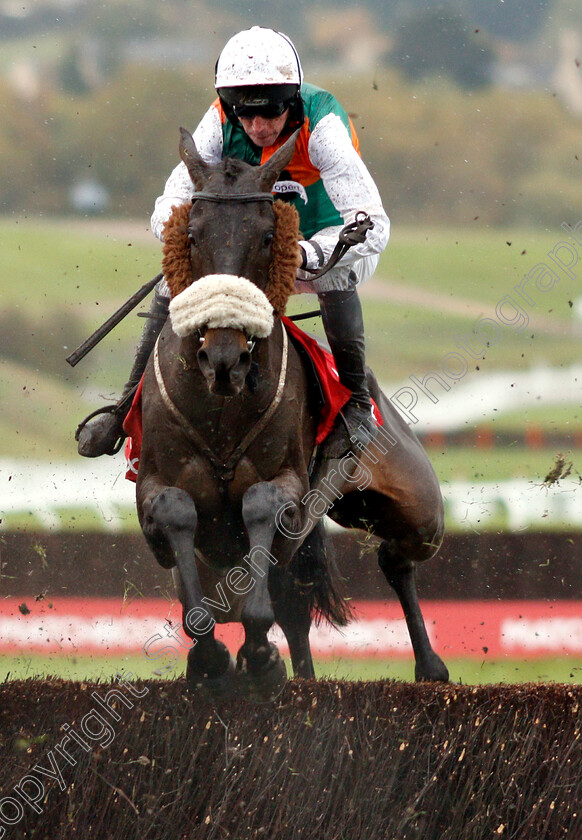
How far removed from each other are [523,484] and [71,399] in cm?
368

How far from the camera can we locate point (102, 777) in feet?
12.7

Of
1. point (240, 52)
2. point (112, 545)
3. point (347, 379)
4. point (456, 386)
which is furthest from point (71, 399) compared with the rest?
point (240, 52)

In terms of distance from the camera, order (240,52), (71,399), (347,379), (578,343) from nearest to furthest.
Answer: (240,52) → (347,379) → (71,399) → (578,343)

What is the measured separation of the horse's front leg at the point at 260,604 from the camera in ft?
13.0

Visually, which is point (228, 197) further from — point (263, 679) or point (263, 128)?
Answer: point (263, 679)

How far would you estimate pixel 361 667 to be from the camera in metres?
7.78

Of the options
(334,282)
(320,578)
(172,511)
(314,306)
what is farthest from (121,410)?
(314,306)

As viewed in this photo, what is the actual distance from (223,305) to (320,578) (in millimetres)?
2580

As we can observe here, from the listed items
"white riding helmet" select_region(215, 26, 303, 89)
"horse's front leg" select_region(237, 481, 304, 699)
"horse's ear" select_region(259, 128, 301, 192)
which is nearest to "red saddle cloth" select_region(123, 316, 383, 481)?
"horse's front leg" select_region(237, 481, 304, 699)

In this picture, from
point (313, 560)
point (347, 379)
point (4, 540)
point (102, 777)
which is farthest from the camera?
point (4, 540)

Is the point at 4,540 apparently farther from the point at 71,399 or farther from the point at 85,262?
the point at 85,262

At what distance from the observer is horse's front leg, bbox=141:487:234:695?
4.09 metres

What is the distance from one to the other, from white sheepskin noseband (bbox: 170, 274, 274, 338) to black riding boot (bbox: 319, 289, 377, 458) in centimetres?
89

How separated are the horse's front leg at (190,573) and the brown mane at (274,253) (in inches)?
30.8
